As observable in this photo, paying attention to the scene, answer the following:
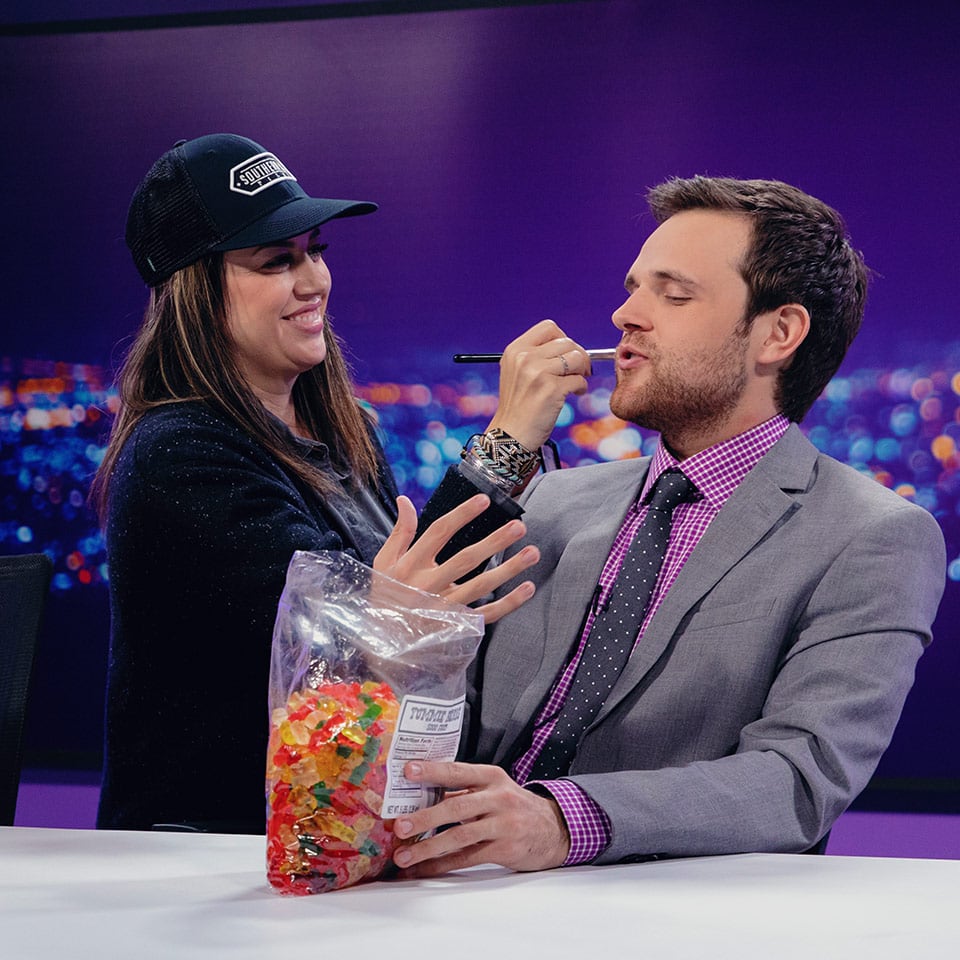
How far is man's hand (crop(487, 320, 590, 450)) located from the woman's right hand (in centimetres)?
46

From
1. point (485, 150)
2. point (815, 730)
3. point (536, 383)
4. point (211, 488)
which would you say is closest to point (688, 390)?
point (536, 383)

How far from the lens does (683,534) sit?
5.28 feet

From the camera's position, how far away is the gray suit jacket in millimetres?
1192

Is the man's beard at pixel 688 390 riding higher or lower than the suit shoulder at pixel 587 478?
higher

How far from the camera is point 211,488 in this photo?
1.60 m

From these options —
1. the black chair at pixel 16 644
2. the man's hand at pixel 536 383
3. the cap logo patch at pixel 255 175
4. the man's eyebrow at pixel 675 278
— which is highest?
the cap logo patch at pixel 255 175

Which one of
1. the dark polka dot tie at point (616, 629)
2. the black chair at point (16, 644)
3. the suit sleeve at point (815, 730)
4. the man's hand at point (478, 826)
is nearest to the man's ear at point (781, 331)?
the dark polka dot tie at point (616, 629)

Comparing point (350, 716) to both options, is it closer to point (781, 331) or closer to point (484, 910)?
point (484, 910)

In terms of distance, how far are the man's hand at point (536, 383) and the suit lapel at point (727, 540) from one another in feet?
0.95

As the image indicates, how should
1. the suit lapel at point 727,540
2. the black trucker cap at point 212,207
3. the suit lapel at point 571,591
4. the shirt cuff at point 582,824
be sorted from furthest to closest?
the black trucker cap at point 212,207
the suit lapel at point 571,591
the suit lapel at point 727,540
the shirt cuff at point 582,824

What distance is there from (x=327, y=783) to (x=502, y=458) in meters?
0.76

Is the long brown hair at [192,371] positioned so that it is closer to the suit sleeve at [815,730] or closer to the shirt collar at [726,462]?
the shirt collar at [726,462]

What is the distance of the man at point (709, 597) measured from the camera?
3.78 feet

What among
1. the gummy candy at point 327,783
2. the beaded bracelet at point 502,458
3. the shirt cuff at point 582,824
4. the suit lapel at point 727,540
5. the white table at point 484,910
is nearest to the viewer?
the white table at point 484,910
